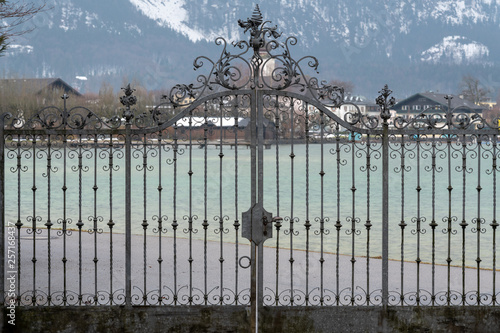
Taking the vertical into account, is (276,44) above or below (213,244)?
above

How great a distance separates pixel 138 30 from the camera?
197875 millimetres

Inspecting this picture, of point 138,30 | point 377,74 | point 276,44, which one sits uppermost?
point 138,30

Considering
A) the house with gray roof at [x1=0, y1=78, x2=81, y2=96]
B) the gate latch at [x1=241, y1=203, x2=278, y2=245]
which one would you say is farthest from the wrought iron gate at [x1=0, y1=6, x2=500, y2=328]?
the house with gray roof at [x1=0, y1=78, x2=81, y2=96]

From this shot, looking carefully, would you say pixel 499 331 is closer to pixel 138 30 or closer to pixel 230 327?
pixel 230 327

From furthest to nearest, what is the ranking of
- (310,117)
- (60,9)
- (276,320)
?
(60,9) < (310,117) < (276,320)

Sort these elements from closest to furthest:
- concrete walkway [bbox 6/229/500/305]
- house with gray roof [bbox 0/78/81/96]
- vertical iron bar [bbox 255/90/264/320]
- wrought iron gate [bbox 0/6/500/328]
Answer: vertical iron bar [bbox 255/90/264/320]
wrought iron gate [bbox 0/6/500/328]
concrete walkway [bbox 6/229/500/305]
house with gray roof [bbox 0/78/81/96]

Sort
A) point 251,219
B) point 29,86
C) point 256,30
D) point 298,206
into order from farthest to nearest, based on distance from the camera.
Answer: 1. point 29,86
2. point 298,206
3. point 251,219
4. point 256,30

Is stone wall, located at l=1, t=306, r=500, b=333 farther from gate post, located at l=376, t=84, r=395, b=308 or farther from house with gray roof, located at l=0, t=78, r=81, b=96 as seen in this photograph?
house with gray roof, located at l=0, t=78, r=81, b=96

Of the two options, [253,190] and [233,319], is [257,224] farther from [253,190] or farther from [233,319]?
[233,319]

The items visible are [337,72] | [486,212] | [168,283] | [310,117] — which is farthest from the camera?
[337,72]

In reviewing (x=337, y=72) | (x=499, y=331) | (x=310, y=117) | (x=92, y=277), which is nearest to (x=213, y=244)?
(x=92, y=277)

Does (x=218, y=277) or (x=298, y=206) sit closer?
(x=218, y=277)

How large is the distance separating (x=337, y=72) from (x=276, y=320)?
167 meters

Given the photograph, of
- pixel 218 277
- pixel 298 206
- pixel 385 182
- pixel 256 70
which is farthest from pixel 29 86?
pixel 385 182
